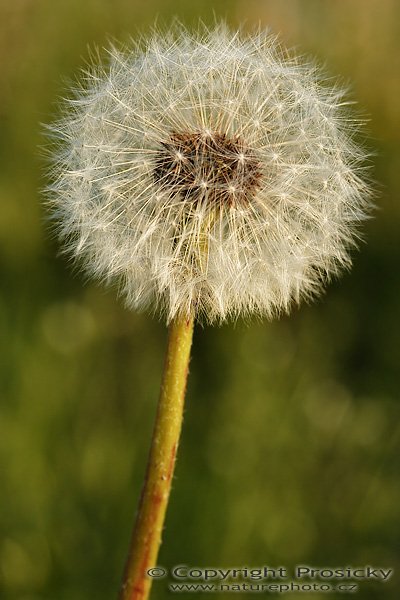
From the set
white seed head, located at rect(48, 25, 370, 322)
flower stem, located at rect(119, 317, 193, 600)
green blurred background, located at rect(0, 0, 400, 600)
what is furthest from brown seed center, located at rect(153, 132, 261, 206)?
green blurred background, located at rect(0, 0, 400, 600)

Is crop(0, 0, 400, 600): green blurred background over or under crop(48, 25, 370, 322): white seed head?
under

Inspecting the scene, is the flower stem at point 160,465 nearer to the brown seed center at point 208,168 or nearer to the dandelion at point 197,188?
the dandelion at point 197,188

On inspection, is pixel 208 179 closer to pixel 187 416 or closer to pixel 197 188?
pixel 197 188

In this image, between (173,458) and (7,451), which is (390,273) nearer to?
(7,451)

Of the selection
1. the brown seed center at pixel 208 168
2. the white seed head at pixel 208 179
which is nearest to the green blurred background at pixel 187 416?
the white seed head at pixel 208 179

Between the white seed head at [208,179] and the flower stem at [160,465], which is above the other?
the white seed head at [208,179]

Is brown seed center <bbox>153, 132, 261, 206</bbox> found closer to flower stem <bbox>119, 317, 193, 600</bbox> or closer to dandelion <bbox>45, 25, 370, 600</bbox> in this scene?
dandelion <bbox>45, 25, 370, 600</bbox>

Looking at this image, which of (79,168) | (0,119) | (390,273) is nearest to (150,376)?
(390,273)

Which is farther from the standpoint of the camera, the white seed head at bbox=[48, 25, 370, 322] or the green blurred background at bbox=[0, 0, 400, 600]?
the green blurred background at bbox=[0, 0, 400, 600]
